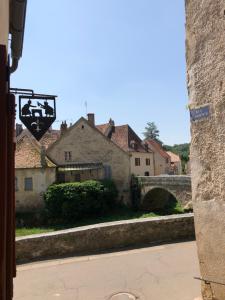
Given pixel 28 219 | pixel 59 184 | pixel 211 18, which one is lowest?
pixel 28 219

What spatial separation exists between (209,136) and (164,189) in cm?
2751

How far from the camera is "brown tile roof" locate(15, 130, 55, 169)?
2956 centimetres

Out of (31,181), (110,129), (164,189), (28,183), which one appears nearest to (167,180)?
(164,189)

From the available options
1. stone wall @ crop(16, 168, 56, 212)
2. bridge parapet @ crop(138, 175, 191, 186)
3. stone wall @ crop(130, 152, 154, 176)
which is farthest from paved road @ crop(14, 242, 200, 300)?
stone wall @ crop(130, 152, 154, 176)

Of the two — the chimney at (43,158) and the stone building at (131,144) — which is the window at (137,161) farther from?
the chimney at (43,158)

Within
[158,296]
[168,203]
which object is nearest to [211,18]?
[158,296]

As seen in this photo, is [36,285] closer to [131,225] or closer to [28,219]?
[131,225]

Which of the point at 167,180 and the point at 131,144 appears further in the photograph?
the point at 131,144

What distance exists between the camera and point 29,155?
3039cm

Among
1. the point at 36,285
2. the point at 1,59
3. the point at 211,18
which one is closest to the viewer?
the point at 1,59

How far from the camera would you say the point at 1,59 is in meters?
1.78

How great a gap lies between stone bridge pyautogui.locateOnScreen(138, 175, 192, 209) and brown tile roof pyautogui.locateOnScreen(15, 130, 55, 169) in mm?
8804

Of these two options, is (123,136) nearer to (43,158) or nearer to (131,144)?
(131,144)

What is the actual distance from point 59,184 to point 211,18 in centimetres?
2602
